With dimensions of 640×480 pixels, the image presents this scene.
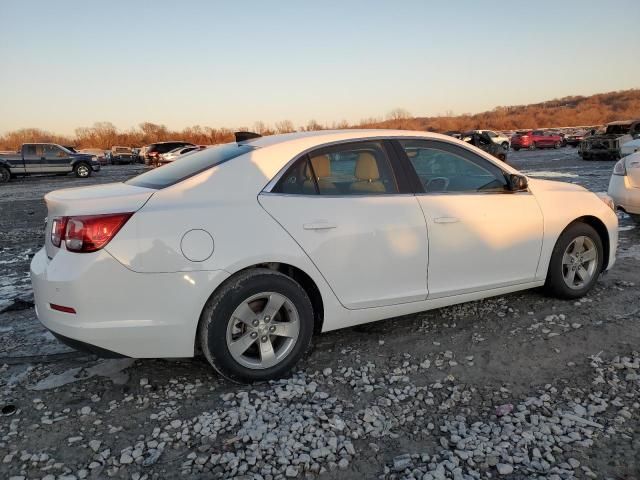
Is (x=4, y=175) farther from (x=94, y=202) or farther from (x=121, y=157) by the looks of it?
(x=94, y=202)

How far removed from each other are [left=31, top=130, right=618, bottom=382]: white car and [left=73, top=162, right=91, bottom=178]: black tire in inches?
947

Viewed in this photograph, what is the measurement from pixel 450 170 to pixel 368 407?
199 centimetres

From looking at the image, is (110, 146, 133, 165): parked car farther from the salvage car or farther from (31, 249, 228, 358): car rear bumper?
(31, 249, 228, 358): car rear bumper

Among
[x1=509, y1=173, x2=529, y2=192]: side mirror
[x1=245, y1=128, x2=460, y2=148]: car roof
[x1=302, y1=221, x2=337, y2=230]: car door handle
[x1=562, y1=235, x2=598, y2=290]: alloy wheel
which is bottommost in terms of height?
[x1=562, y1=235, x2=598, y2=290]: alloy wheel

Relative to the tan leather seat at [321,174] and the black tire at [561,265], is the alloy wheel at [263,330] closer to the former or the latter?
the tan leather seat at [321,174]

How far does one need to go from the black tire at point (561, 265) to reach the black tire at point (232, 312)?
2341mm

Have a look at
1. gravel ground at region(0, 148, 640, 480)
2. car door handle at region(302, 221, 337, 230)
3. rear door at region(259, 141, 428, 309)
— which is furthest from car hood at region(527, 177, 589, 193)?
car door handle at region(302, 221, 337, 230)

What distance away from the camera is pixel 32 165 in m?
23.9

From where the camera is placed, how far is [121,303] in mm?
2773

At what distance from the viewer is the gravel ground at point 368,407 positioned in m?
2.36

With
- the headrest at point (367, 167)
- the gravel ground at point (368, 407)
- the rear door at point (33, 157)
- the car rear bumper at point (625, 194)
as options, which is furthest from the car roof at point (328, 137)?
the rear door at point (33, 157)

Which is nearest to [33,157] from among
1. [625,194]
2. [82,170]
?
[82,170]

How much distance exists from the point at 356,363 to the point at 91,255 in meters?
1.82

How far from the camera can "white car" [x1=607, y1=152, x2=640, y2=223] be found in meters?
6.53
